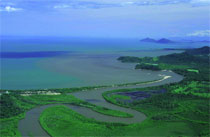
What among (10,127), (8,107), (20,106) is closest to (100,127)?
(10,127)

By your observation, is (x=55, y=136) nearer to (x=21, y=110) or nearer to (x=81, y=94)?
(x=21, y=110)

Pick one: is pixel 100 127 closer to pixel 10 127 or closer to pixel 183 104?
pixel 10 127

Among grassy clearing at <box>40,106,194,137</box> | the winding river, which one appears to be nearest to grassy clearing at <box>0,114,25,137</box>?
the winding river

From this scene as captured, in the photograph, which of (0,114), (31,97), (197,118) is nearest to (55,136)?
(0,114)

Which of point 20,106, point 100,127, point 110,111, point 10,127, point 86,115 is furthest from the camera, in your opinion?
point 20,106

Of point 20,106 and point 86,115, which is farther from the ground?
point 20,106

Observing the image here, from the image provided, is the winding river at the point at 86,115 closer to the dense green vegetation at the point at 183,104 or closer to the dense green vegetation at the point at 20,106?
the dense green vegetation at the point at 20,106

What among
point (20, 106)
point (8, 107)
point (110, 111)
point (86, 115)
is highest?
point (8, 107)

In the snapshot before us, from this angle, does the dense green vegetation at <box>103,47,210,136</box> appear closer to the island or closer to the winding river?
the island
